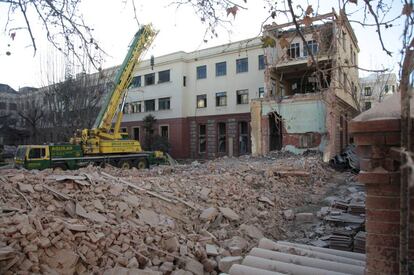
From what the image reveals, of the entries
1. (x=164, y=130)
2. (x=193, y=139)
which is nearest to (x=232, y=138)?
(x=193, y=139)

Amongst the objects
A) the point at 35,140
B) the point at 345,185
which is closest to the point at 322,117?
the point at 345,185

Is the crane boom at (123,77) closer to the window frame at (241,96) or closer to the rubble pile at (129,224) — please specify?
the rubble pile at (129,224)

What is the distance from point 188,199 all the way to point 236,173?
4.62 metres

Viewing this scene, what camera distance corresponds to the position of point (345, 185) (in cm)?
1450

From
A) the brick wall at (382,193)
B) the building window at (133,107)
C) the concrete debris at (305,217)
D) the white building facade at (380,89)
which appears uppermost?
the building window at (133,107)

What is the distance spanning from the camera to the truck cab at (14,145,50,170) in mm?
16781

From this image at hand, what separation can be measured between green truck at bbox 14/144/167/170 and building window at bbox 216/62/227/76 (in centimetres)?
1761

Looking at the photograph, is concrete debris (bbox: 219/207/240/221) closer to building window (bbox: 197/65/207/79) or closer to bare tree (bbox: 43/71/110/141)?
bare tree (bbox: 43/71/110/141)

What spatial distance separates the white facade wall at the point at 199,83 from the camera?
33.5 m

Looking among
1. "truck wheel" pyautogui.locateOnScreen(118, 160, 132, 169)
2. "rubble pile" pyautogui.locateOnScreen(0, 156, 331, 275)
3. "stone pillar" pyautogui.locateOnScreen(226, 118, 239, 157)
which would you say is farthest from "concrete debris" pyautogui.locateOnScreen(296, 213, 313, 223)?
"stone pillar" pyautogui.locateOnScreen(226, 118, 239, 157)

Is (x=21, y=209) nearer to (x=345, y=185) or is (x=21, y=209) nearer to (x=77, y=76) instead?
(x=345, y=185)

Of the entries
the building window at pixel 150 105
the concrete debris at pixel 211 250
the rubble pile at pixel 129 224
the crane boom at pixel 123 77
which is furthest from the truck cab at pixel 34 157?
the building window at pixel 150 105

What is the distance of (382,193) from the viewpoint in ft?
7.00

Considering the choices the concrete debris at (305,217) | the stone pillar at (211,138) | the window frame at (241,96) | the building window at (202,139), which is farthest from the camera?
the building window at (202,139)
